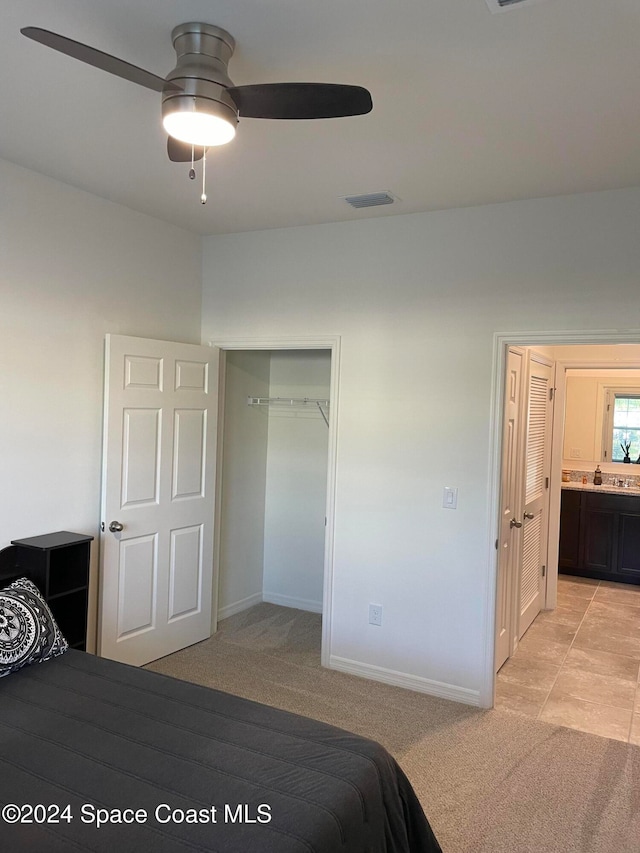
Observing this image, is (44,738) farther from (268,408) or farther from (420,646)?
(268,408)

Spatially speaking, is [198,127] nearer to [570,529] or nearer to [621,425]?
[570,529]

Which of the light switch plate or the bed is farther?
the light switch plate

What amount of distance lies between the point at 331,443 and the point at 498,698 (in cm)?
178

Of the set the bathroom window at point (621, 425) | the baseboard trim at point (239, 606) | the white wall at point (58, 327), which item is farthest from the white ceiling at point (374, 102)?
the bathroom window at point (621, 425)

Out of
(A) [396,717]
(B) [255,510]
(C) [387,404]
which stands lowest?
(A) [396,717]

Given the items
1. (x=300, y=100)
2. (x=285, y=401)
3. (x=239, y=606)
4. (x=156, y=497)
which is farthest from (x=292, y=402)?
(x=300, y=100)

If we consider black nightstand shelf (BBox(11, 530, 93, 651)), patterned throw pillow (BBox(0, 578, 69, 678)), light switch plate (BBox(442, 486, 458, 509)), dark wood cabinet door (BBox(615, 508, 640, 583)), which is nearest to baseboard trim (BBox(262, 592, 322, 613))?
light switch plate (BBox(442, 486, 458, 509))

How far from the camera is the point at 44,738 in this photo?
6.70 feet

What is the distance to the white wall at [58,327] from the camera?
310 centimetres

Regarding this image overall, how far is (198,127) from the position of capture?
182 centimetres

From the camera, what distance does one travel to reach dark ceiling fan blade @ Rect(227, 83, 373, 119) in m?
1.65

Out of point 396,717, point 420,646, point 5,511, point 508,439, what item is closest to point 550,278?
point 508,439

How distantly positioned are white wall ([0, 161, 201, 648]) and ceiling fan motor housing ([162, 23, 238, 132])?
5.36 feet

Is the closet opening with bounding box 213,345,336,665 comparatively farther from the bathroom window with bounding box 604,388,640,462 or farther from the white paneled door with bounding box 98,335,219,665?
the bathroom window with bounding box 604,388,640,462
